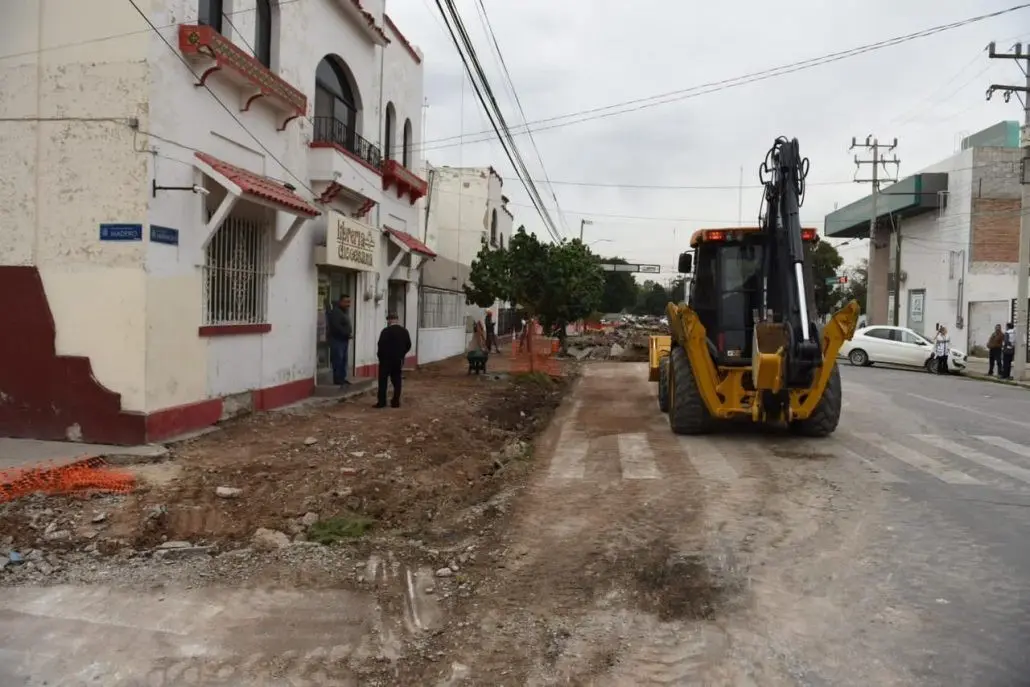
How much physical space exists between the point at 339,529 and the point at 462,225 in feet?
115

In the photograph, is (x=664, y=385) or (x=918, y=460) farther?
(x=664, y=385)

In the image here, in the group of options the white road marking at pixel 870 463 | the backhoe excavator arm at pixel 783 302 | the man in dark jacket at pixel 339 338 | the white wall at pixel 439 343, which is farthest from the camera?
the white wall at pixel 439 343

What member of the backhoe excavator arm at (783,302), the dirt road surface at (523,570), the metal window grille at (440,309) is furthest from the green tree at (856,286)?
the dirt road surface at (523,570)

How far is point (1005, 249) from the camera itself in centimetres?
3272

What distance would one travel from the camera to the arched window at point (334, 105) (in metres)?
13.7

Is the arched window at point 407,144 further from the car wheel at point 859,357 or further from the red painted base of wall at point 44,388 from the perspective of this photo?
the car wheel at point 859,357

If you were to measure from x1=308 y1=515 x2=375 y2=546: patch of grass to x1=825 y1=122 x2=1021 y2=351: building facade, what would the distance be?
32.0 metres

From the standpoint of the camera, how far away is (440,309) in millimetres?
25891

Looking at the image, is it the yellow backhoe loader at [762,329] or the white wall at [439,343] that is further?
the white wall at [439,343]

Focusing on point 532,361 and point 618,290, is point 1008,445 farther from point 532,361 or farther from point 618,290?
point 618,290

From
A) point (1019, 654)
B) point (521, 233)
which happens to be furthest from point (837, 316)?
point (521, 233)

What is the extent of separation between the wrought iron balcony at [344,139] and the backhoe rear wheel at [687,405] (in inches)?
276

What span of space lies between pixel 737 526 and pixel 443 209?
35.6 m

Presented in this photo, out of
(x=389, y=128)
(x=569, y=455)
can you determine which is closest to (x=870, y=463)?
(x=569, y=455)
